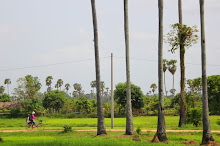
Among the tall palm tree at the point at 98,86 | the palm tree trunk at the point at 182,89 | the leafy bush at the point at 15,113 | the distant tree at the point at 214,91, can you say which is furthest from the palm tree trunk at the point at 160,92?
the leafy bush at the point at 15,113

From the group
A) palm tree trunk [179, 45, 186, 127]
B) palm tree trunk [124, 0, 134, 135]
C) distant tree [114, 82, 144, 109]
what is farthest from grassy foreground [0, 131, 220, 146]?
distant tree [114, 82, 144, 109]

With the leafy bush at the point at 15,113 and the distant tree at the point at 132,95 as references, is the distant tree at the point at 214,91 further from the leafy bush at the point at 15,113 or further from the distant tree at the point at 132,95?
the leafy bush at the point at 15,113

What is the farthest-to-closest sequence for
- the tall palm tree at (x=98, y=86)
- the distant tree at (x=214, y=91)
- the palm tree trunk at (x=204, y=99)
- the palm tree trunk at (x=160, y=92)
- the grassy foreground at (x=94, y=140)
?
the distant tree at (x=214, y=91), the tall palm tree at (x=98, y=86), the palm tree trunk at (x=160, y=92), the palm tree trunk at (x=204, y=99), the grassy foreground at (x=94, y=140)

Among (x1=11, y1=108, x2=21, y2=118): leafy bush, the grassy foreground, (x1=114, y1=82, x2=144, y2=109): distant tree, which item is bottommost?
(x1=11, y1=108, x2=21, y2=118): leafy bush

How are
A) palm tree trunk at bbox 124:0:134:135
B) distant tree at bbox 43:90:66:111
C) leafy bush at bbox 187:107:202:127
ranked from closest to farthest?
palm tree trunk at bbox 124:0:134:135
leafy bush at bbox 187:107:202:127
distant tree at bbox 43:90:66:111

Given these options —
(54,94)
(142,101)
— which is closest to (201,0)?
(142,101)

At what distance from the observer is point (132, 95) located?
60.7 m

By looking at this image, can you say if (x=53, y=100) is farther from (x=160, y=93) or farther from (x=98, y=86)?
(x=160, y=93)

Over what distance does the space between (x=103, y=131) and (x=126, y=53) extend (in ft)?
19.7

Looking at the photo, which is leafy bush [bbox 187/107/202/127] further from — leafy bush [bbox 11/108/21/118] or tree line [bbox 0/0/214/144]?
leafy bush [bbox 11/108/21/118]

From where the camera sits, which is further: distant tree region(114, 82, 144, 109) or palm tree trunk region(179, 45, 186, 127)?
distant tree region(114, 82, 144, 109)

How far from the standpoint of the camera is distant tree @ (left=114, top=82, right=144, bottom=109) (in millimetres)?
60656

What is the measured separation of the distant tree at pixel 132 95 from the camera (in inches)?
2388

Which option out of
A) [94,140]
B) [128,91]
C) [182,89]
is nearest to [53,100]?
[182,89]
